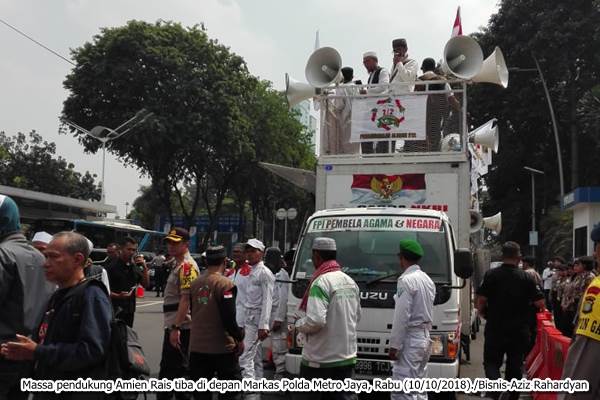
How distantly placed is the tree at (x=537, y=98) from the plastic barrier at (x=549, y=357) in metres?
25.8

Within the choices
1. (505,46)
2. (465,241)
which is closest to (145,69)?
(505,46)

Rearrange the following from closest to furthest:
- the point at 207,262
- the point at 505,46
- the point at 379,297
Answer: the point at 207,262 < the point at 379,297 < the point at 505,46

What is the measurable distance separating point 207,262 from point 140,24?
99.8 feet

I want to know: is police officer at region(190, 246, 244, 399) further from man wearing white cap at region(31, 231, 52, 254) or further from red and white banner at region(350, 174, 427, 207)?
red and white banner at region(350, 174, 427, 207)

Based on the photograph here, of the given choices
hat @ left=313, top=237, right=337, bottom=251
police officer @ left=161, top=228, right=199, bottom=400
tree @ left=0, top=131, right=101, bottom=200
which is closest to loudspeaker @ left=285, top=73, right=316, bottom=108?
police officer @ left=161, top=228, right=199, bottom=400

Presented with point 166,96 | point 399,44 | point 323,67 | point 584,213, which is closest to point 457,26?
point 399,44

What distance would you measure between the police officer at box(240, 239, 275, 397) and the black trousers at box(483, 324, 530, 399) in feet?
8.56

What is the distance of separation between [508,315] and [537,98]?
31.5m

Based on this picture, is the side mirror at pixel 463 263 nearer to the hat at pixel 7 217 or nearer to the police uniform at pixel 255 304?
the police uniform at pixel 255 304

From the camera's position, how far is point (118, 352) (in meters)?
3.69

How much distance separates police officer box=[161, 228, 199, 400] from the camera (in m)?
6.80

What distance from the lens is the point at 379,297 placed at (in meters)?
7.05

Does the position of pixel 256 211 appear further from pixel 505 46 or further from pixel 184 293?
pixel 184 293
